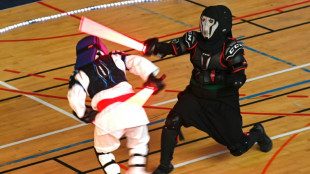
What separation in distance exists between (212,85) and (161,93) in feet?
7.05

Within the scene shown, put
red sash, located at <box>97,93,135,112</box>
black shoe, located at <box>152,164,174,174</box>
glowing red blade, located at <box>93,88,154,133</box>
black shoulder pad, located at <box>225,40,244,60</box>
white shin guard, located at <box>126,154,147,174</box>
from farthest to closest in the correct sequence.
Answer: black shoe, located at <box>152,164,174,174</box>
black shoulder pad, located at <box>225,40,244,60</box>
white shin guard, located at <box>126,154,147,174</box>
red sash, located at <box>97,93,135,112</box>
glowing red blade, located at <box>93,88,154,133</box>

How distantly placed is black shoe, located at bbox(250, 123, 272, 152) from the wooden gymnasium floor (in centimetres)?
8

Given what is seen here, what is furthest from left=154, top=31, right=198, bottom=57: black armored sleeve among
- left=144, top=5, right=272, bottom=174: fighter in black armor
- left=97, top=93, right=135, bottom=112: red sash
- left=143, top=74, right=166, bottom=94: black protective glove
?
left=97, top=93, right=135, bottom=112: red sash

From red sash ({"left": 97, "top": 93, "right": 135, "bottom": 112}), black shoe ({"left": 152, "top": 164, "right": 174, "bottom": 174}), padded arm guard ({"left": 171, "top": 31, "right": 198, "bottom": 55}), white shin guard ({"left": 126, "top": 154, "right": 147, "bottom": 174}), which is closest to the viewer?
red sash ({"left": 97, "top": 93, "right": 135, "bottom": 112})

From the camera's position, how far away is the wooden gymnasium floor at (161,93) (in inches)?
294

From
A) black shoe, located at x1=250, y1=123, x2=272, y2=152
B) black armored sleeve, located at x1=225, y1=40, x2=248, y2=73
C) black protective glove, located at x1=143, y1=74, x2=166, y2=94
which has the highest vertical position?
black armored sleeve, located at x1=225, y1=40, x2=248, y2=73

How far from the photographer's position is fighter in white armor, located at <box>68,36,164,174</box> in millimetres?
6426

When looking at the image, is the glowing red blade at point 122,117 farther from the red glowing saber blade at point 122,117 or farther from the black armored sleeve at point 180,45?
the black armored sleeve at point 180,45

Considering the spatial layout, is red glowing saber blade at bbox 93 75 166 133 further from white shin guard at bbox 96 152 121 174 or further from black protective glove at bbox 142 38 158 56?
black protective glove at bbox 142 38 158 56

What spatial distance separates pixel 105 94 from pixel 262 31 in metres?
5.02

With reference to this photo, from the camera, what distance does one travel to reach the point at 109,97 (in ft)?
21.5

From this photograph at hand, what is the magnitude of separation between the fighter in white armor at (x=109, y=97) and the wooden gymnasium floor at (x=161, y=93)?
77cm

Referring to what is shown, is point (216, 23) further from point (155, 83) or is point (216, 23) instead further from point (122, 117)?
point (122, 117)

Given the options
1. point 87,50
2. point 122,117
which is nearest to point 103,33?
point 87,50
